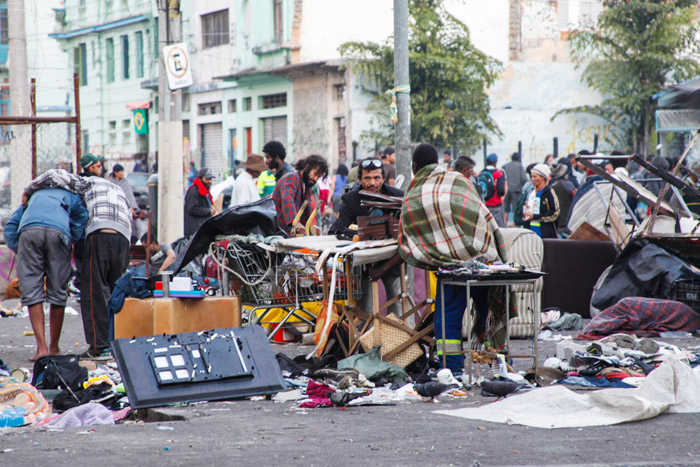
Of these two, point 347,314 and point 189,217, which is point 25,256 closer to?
point 347,314

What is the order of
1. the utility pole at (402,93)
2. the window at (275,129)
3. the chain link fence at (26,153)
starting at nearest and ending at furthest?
the utility pole at (402,93) < the chain link fence at (26,153) < the window at (275,129)

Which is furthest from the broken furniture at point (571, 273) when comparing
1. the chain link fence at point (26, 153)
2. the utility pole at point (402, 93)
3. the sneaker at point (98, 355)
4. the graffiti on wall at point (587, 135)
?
the graffiti on wall at point (587, 135)

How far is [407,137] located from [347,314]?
7.54 feet

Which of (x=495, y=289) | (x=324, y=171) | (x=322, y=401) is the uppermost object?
(x=324, y=171)

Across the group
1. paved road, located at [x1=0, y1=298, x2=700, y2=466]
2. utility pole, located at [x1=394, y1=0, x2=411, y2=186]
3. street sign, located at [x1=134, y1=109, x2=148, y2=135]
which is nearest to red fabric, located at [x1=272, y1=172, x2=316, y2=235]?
utility pole, located at [x1=394, y1=0, x2=411, y2=186]

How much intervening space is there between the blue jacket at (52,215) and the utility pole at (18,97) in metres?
5.77

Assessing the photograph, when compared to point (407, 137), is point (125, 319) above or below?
below

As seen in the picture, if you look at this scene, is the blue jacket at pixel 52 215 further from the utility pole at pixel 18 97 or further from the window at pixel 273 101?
the window at pixel 273 101

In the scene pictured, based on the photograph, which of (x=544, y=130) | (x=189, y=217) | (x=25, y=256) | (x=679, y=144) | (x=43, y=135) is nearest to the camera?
(x=25, y=256)

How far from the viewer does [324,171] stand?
11.0m

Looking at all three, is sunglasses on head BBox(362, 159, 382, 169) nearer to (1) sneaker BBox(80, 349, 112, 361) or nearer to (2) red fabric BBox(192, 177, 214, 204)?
(1) sneaker BBox(80, 349, 112, 361)

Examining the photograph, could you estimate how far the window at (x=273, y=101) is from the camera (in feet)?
121

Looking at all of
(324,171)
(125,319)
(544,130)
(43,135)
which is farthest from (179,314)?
(544,130)

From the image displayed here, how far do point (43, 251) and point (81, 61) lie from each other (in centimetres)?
4322
